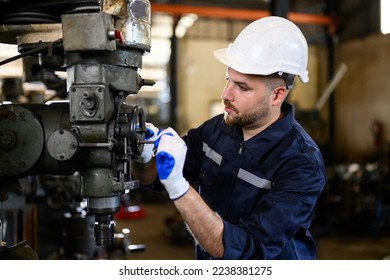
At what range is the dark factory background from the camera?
0.96m

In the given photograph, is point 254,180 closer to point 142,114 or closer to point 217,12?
point 142,114

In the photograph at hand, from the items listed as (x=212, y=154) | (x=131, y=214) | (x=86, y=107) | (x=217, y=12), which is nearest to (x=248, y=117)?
(x=212, y=154)

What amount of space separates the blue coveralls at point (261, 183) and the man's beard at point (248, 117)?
4 centimetres

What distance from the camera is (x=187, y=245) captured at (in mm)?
4070

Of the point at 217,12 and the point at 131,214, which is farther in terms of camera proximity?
the point at 217,12

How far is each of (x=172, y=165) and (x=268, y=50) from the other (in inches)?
17.2

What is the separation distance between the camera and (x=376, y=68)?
247 inches

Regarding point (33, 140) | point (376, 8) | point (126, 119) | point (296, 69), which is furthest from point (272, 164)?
point (376, 8)

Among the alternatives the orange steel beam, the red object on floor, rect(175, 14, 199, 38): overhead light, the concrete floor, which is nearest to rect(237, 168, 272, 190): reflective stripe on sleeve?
the concrete floor

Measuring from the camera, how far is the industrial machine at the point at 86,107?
917 mm

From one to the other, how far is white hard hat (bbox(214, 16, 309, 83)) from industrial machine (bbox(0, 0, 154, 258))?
0.30 m

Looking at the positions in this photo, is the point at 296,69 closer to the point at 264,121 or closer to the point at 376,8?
the point at 264,121

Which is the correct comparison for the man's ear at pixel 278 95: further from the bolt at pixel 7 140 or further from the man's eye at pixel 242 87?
the bolt at pixel 7 140

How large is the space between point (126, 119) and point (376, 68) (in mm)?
6017
